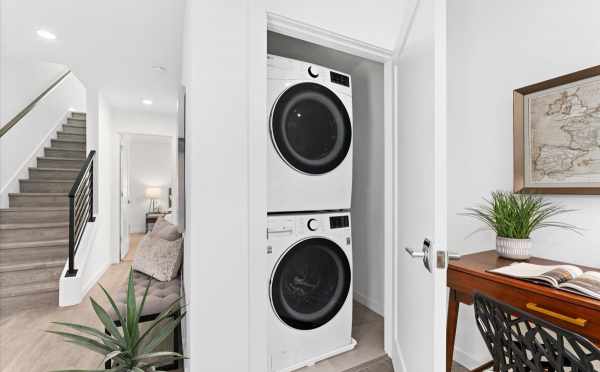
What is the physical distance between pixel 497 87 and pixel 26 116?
17.2 ft

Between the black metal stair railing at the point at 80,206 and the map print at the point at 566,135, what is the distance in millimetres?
3686

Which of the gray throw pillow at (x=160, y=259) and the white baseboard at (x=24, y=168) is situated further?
the white baseboard at (x=24, y=168)

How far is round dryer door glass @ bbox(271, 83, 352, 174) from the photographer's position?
5.40ft

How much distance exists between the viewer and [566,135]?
1327 millimetres

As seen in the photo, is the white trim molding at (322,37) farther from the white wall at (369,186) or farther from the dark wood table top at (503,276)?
the dark wood table top at (503,276)

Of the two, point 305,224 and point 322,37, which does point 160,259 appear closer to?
point 305,224

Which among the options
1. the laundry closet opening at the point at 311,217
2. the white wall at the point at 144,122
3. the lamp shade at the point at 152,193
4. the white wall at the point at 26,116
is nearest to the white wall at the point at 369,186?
the laundry closet opening at the point at 311,217

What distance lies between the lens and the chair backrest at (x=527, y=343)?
0.71 m

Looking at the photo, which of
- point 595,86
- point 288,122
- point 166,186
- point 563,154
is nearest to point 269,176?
point 288,122

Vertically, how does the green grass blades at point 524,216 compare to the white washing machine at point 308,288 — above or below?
above

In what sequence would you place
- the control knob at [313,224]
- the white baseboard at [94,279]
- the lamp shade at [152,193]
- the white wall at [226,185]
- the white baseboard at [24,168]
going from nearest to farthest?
the white wall at [226,185]
the control knob at [313,224]
the white baseboard at [94,279]
the white baseboard at [24,168]
the lamp shade at [152,193]

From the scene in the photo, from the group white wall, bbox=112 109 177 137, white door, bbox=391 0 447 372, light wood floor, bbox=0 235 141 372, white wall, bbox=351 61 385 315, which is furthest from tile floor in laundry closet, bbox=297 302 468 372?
white wall, bbox=112 109 177 137

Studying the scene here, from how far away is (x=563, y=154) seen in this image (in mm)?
1339

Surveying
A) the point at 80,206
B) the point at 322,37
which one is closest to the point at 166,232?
the point at 80,206
